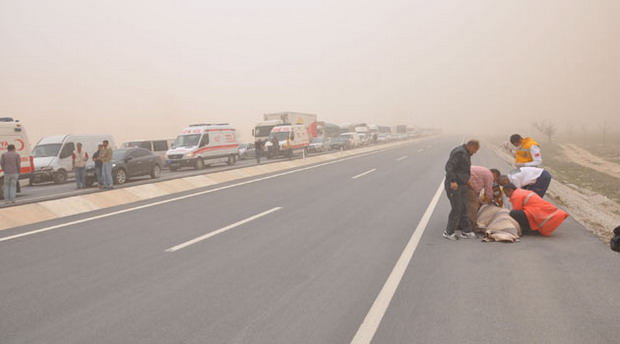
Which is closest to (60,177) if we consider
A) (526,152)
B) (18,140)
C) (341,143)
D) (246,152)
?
(18,140)

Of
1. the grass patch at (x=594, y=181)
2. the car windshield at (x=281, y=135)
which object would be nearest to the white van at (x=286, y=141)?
the car windshield at (x=281, y=135)

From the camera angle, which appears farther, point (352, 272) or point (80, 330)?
point (352, 272)

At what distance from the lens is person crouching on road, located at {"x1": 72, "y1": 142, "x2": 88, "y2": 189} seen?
47.9 feet

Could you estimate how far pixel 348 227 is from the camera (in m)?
7.46

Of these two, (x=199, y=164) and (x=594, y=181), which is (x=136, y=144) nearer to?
(x=199, y=164)

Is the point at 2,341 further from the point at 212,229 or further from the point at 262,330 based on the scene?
the point at 212,229

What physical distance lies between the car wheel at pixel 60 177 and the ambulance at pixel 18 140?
3.73 metres

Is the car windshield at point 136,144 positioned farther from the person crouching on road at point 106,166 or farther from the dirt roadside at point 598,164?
the dirt roadside at point 598,164

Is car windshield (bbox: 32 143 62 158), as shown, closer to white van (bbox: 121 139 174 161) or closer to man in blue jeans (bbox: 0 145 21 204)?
white van (bbox: 121 139 174 161)

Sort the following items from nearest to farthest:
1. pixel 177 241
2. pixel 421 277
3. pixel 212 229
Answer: pixel 421 277
pixel 177 241
pixel 212 229

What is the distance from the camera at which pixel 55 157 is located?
18.8m

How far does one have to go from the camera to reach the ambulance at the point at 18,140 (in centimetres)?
1438

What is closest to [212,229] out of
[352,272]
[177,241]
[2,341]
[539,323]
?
[177,241]

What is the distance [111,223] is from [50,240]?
4.53 ft
